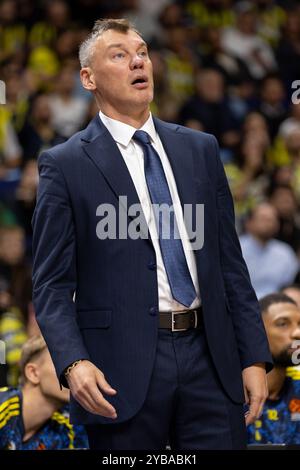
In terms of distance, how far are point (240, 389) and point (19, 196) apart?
436 centimetres

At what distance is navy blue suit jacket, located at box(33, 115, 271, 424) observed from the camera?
2586 millimetres

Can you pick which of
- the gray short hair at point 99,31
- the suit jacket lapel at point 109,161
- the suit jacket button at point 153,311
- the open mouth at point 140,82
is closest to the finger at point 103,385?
the suit jacket button at point 153,311

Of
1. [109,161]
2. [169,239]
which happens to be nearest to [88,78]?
[109,161]

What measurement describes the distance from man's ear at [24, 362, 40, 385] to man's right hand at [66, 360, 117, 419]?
153cm

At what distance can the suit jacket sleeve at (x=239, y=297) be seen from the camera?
272 centimetres

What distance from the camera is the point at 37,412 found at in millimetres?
3977

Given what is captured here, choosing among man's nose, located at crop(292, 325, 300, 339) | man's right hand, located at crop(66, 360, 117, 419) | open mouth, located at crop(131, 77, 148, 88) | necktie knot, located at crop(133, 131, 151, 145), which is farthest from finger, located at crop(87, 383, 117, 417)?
man's nose, located at crop(292, 325, 300, 339)

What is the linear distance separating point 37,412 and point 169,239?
1530mm

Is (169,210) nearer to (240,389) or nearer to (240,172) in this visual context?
(240,389)

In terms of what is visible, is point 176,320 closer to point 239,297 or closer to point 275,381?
point 239,297

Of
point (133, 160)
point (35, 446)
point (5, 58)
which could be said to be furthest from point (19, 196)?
point (133, 160)

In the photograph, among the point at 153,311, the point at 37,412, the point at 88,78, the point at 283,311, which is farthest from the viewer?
the point at 283,311

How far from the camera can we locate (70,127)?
7820 millimetres

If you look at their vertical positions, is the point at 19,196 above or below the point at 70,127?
below
